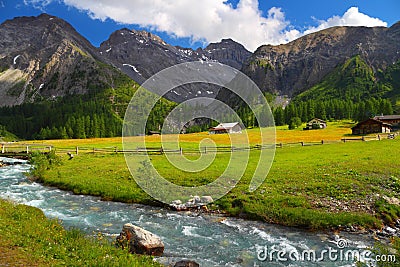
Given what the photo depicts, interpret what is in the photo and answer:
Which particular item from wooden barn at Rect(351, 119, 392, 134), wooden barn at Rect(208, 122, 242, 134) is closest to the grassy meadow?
wooden barn at Rect(351, 119, 392, 134)

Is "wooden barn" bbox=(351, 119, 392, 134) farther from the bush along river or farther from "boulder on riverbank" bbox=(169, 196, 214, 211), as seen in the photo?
the bush along river

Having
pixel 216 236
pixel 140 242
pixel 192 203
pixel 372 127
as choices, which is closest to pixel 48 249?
pixel 140 242

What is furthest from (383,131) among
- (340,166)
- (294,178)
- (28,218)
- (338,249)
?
(28,218)

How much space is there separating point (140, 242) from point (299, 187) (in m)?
17.6

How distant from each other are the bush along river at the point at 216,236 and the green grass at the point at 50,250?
3.24 meters

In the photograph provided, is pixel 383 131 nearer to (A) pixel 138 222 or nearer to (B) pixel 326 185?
(B) pixel 326 185

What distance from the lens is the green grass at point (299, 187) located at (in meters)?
22.1

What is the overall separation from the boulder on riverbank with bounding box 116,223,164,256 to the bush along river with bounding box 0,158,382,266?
642mm

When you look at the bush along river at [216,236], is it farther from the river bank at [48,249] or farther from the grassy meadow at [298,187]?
the river bank at [48,249]

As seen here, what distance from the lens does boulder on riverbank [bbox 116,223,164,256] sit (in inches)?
622

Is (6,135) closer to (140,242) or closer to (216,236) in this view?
(216,236)

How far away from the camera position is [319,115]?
6924 inches

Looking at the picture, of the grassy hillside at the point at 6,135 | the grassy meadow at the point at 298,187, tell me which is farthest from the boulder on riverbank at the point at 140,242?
the grassy hillside at the point at 6,135

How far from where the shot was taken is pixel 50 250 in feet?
40.6
